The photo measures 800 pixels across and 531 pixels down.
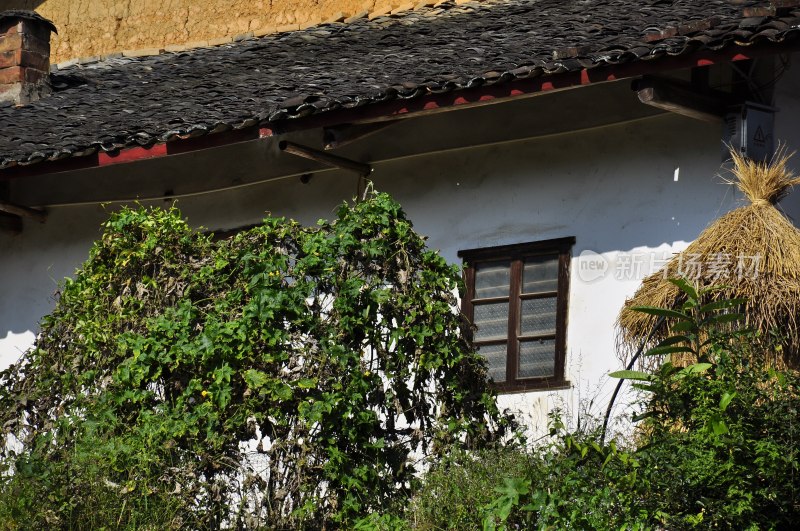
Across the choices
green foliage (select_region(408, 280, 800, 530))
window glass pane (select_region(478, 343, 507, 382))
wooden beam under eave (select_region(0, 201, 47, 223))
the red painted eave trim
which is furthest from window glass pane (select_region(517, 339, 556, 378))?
wooden beam under eave (select_region(0, 201, 47, 223))

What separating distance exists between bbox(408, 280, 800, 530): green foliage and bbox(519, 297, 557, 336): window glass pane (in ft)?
7.74

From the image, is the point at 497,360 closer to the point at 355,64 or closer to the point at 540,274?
the point at 540,274

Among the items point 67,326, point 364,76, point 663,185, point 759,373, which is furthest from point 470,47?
point 759,373

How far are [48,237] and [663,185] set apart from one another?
18.6 feet

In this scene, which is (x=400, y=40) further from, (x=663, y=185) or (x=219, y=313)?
(x=219, y=313)

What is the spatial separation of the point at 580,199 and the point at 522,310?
0.86 m

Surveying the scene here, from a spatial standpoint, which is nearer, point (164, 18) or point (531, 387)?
point (531, 387)

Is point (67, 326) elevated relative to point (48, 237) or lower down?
lower down

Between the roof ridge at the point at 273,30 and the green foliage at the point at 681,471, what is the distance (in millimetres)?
6267

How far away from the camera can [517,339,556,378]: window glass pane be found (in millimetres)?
9141

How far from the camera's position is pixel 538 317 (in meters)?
9.31

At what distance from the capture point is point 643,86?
8.41 metres

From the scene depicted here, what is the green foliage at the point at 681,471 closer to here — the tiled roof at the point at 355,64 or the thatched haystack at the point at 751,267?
the thatched haystack at the point at 751,267

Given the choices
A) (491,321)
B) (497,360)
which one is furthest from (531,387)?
(491,321)
